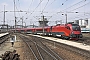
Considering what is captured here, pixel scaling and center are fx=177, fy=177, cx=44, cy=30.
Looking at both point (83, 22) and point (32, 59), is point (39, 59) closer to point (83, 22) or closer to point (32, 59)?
point (32, 59)

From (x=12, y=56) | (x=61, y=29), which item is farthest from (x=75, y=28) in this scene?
(x=12, y=56)

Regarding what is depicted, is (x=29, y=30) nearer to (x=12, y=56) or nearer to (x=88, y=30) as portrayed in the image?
(x=88, y=30)

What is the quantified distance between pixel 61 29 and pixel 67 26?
12.7 ft

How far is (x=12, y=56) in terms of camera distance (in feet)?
39.2

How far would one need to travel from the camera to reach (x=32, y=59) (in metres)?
14.2

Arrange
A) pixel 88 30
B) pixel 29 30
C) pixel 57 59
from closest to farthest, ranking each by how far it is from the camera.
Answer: pixel 57 59 → pixel 29 30 → pixel 88 30

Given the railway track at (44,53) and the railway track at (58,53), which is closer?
the railway track at (44,53)

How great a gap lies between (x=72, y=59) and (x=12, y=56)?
16.2 feet

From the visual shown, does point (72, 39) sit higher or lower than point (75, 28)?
lower

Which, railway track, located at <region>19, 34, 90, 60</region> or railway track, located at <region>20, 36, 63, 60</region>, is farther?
railway track, located at <region>19, 34, 90, 60</region>

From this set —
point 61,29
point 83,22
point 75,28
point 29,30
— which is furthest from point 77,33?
point 83,22

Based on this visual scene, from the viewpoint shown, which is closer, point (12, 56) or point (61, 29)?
point (12, 56)

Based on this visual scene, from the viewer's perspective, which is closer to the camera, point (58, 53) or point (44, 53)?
point (58, 53)

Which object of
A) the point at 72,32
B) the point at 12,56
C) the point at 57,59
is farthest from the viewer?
the point at 72,32
